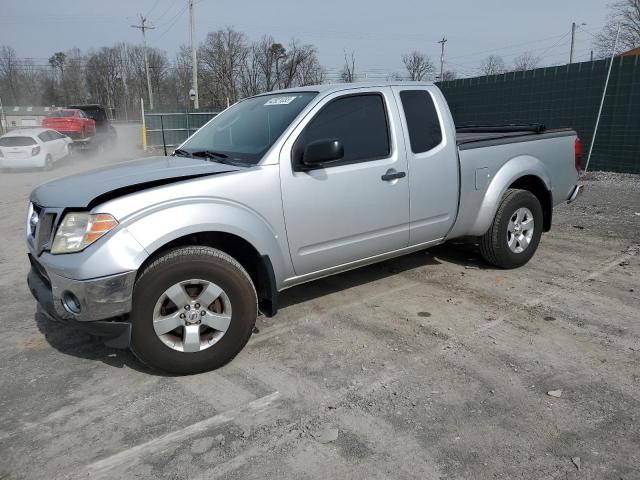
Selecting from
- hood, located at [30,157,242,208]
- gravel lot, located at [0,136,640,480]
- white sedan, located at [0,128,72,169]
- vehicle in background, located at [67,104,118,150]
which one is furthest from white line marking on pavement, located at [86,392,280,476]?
vehicle in background, located at [67,104,118,150]

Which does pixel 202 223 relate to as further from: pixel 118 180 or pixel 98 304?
pixel 98 304

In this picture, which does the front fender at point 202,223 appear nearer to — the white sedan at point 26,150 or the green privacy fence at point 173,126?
the white sedan at point 26,150

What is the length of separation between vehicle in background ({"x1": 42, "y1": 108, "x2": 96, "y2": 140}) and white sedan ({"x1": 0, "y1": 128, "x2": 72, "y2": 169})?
11.5 ft

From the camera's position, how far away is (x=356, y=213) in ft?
12.8

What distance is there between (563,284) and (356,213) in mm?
2352

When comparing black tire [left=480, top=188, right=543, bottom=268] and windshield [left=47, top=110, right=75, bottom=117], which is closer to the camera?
black tire [left=480, top=188, right=543, bottom=268]

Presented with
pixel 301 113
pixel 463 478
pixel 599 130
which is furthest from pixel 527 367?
pixel 599 130

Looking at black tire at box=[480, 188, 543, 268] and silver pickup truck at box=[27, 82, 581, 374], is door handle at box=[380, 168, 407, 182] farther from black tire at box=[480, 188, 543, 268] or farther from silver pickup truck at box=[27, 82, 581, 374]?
black tire at box=[480, 188, 543, 268]

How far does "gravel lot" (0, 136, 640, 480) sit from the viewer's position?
2.50m

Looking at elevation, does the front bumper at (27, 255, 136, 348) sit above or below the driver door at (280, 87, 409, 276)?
below

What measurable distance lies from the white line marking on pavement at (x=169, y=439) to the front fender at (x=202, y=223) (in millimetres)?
976

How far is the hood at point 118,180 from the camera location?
312cm

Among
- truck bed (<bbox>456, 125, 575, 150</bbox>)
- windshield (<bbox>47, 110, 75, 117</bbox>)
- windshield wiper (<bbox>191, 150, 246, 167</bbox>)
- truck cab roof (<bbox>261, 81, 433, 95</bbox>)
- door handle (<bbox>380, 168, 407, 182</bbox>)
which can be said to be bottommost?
door handle (<bbox>380, 168, 407, 182</bbox>)

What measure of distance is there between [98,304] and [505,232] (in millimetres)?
3814
